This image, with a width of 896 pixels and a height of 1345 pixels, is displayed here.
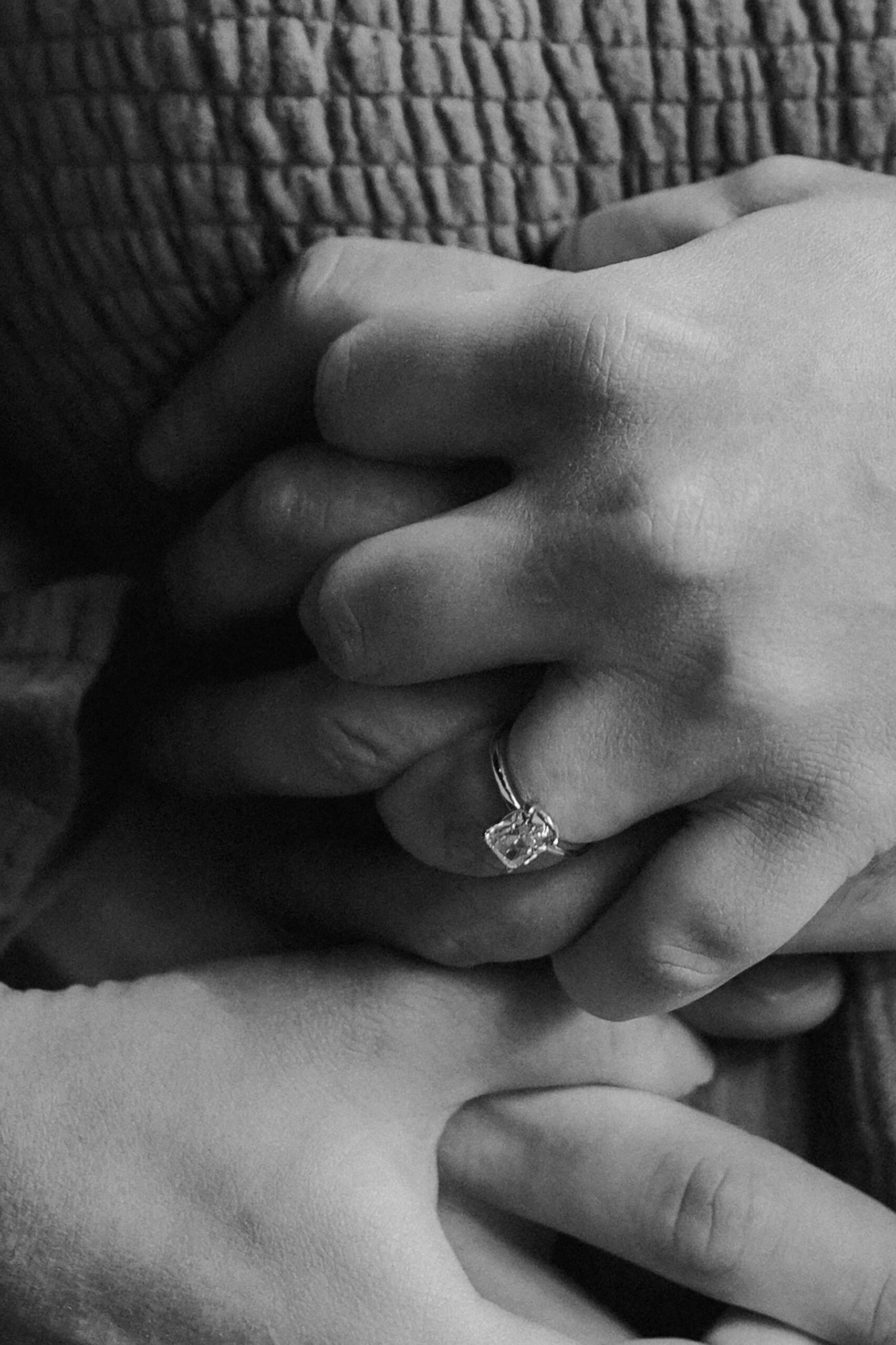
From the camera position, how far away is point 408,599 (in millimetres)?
458

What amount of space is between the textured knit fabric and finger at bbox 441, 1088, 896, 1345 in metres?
0.04

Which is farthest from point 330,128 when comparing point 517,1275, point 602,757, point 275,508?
point 517,1275

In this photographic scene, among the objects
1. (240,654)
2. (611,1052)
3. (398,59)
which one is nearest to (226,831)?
(240,654)

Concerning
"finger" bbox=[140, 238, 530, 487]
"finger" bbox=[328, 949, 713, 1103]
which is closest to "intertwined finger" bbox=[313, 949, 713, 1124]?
"finger" bbox=[328, 949, 713, 1103]

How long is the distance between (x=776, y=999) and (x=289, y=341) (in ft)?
1.07

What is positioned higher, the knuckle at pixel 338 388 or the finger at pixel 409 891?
the knuckle at pixel 338 388

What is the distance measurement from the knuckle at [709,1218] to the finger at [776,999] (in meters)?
0.06

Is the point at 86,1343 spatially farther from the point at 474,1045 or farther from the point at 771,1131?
the point at 771,1131

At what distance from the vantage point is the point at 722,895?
18.2 inches

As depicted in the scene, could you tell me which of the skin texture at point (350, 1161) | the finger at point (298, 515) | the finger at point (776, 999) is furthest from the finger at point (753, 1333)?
the finger at point (298, 515)

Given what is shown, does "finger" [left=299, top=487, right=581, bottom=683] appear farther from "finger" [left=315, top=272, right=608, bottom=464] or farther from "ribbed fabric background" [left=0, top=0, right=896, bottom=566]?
"ribbed fabric background" [left=0, top=0, right=896, bottom=566]

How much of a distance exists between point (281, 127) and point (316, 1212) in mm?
393

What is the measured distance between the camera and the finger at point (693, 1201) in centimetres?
54

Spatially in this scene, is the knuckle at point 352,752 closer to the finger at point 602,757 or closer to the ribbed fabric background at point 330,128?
the finger at point 602,757
